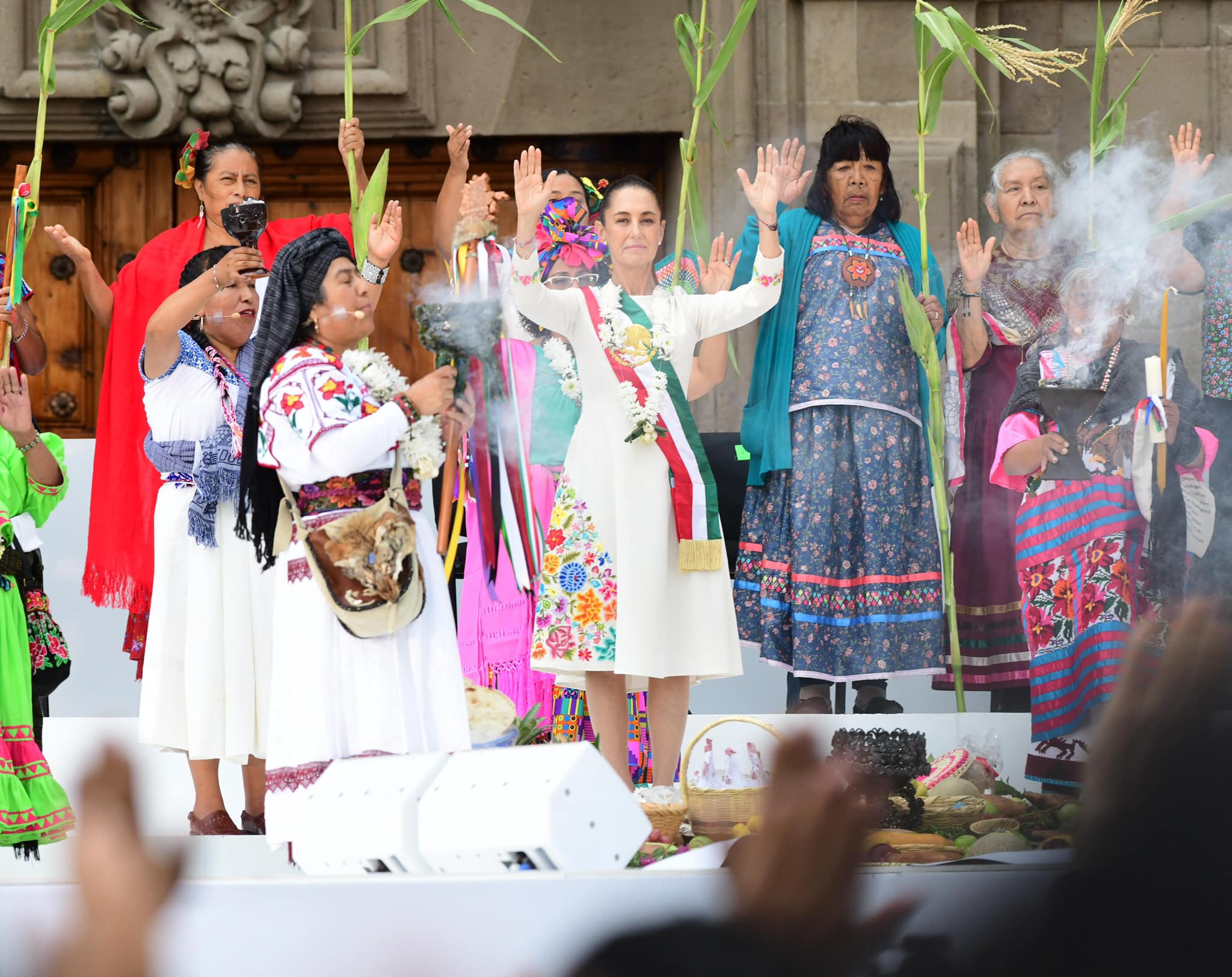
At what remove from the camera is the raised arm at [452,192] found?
456 centimetres

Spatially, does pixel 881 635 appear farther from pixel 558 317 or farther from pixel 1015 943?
pixel 1015 943

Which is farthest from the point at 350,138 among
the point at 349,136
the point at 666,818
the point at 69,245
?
the point at 666,818

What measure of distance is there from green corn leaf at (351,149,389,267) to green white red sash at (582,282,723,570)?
611 mm

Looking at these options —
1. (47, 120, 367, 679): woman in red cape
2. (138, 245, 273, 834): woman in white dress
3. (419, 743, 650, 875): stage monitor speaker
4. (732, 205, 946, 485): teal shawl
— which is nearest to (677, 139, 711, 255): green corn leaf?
(732, 205, 946, 485): teal shawl

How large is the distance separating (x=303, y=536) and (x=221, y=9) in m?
3.56

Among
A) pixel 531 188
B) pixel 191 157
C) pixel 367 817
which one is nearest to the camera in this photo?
pixel 367 817

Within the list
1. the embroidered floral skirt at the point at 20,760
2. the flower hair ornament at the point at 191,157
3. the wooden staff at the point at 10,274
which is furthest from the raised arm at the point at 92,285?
the embroidered floral skirt at the point at 20,760

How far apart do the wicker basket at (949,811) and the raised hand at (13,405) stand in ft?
7.73

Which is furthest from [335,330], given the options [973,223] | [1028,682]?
[1028,682]

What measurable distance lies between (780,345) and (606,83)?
97.3 inches

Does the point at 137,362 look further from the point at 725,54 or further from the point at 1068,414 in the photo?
the point at 1068,414

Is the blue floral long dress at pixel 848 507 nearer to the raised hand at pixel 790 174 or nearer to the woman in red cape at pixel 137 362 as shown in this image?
the raised hand at pixel 790 174

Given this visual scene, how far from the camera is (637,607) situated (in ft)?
13.2

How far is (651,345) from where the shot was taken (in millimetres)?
4215
